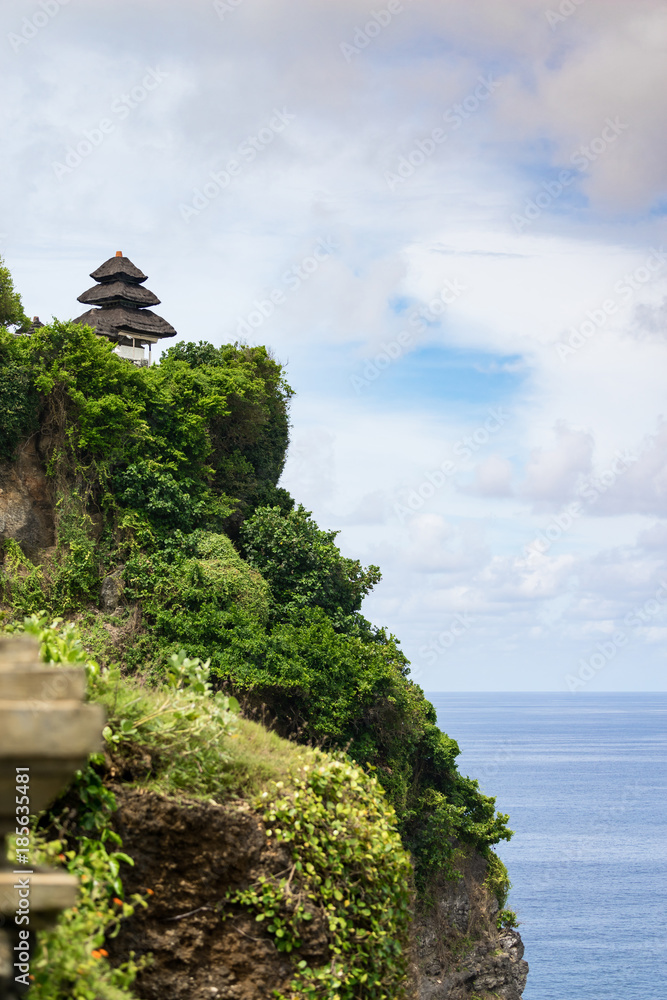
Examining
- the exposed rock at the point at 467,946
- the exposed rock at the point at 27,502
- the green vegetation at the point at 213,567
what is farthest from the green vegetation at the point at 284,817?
the exposed rock at the point at 467,946

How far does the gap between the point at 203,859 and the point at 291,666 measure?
16062 mm

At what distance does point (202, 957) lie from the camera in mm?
7977

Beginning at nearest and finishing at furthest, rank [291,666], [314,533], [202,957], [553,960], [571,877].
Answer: [202,957], [291,666], [314,533], [553,960], [571,877]

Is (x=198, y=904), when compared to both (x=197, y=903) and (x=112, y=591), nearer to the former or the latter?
(x=197, y=903)

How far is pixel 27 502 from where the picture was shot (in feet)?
87.5

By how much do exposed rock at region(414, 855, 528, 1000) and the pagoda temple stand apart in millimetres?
22080

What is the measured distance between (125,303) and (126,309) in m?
0.24

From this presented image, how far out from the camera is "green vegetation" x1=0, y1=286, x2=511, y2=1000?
24359 mm

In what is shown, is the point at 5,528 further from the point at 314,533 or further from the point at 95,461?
the point at 314,533

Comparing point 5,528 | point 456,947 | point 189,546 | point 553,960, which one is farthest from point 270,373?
point 553,960

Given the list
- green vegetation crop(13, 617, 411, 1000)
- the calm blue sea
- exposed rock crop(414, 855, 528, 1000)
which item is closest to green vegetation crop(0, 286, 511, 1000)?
exposed rock crop(414, 855, 528, 1000)

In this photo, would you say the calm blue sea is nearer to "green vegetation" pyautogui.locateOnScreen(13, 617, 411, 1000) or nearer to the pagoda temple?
the pagoda temple

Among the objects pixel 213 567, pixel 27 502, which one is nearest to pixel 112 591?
pixel 213 567

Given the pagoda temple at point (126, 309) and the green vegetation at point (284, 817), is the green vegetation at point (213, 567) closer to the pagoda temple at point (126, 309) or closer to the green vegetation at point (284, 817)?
the pagoda temple at point (126, 309)
